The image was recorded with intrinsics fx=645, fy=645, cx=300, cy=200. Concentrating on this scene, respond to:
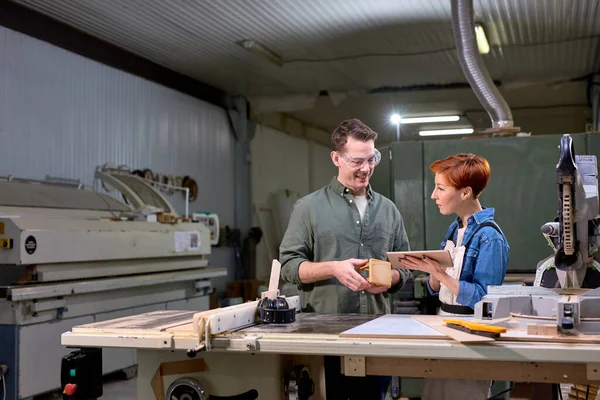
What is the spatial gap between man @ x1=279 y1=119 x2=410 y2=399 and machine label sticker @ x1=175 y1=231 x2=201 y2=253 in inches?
113

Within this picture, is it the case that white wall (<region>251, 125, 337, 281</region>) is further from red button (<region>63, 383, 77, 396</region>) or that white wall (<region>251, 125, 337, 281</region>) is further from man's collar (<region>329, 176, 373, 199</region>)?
red button (<region>63, 383, 77, 396</region>)

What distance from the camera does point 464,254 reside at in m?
2.19

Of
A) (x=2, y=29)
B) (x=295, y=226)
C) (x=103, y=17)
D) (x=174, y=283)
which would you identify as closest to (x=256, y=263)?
(x=174, y=283)

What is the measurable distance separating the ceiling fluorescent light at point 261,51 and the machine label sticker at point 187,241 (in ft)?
6.72

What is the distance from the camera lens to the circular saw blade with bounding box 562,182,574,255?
1.96 meters

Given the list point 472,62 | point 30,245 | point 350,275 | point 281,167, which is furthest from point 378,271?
point 281,167

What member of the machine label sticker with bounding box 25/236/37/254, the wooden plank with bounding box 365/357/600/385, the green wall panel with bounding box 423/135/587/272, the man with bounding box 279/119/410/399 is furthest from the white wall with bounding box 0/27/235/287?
the wooden plank with bounding box 365/357/600/385

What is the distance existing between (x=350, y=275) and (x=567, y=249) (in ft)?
2.25

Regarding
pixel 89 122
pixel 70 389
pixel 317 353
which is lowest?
pixel 70 389

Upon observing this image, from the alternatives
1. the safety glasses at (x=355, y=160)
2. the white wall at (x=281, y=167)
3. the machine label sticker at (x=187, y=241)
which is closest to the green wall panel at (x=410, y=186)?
the safety glasses at (x=355, y=160)

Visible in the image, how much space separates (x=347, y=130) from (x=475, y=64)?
3022 mm

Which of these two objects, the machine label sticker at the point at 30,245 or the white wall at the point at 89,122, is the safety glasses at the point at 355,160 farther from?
the white wall at the point at 89,122

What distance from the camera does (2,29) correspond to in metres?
4.85

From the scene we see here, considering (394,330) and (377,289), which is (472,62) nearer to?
(377,289)
